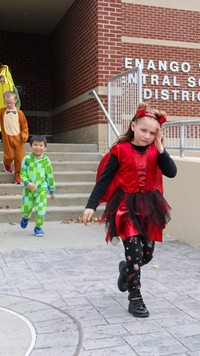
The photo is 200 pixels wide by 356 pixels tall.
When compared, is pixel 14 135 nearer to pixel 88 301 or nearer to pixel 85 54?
pixel 85 54

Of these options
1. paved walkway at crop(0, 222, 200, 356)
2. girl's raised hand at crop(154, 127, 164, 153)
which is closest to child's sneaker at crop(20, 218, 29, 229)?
paved walkway at crop(0, 222, 200, 356)

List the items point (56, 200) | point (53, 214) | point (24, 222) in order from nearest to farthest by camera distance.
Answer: point (24, 222)
point (53, 214)
point (56, 200)

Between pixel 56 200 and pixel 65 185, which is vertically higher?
pixel 65 185

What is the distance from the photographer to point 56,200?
780cm

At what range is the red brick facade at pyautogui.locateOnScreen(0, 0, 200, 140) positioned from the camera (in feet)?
31.9

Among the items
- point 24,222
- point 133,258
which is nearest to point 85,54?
point 24,222

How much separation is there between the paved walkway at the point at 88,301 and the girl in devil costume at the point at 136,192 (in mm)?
298

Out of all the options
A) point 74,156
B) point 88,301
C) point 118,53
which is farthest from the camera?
point 118,53

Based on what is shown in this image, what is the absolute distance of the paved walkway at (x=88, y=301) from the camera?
2.97 meters

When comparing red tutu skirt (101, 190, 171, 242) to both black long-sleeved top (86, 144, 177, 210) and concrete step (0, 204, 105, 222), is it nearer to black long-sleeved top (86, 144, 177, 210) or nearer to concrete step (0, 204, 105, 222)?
black long-sleeved top (86, 144, 177, 210)

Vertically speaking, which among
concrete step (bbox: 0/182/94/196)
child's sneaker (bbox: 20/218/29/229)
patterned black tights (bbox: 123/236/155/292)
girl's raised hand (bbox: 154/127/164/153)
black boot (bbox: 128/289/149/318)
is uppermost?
girl's raised hand (bbox: 154/127/164/153)

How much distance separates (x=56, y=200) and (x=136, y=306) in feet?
14.6

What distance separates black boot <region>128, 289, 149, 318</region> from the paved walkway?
5 cm

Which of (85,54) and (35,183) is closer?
(35,183)
